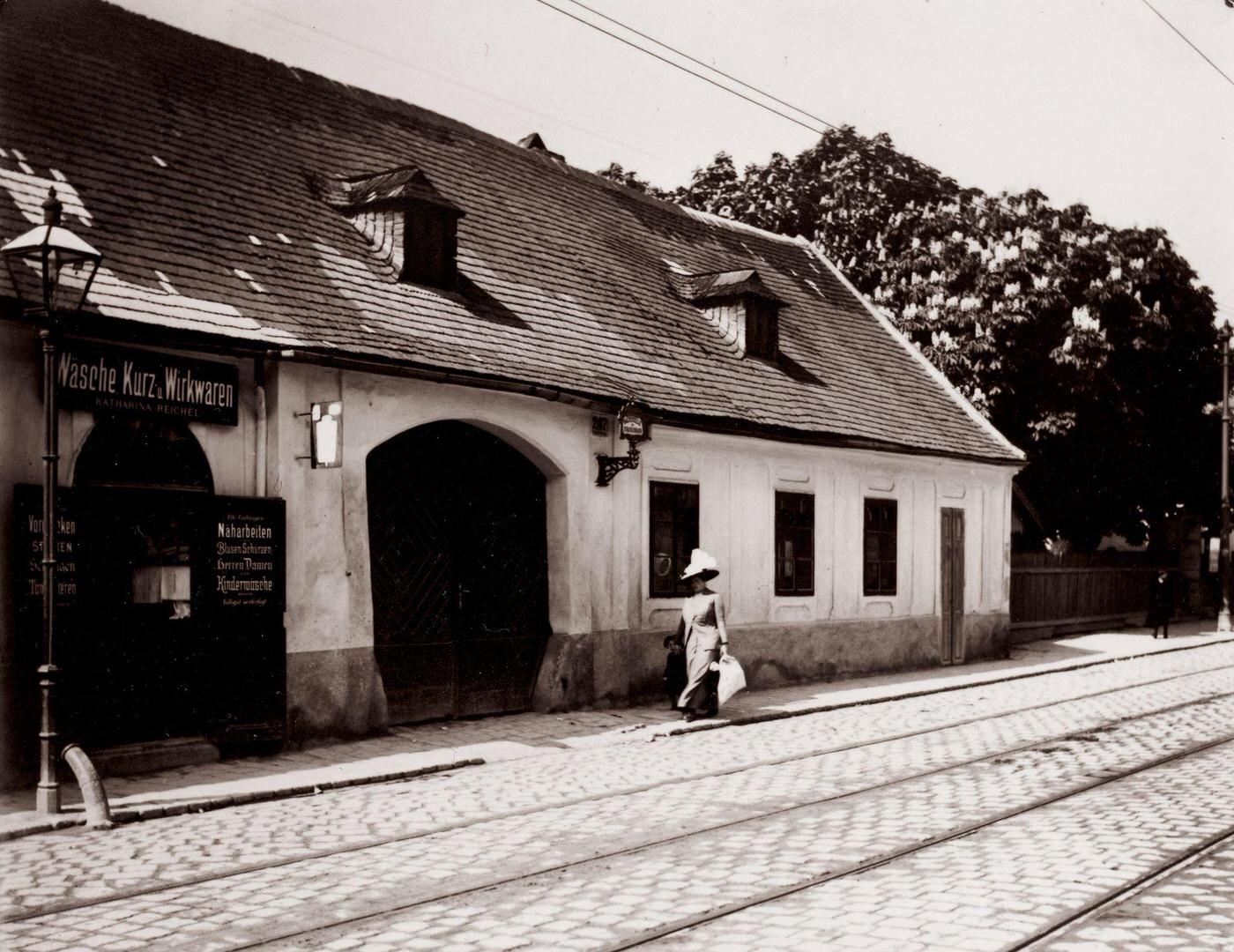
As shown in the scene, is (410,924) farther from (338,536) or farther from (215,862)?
(338,536)

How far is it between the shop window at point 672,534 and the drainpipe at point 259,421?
593 cm

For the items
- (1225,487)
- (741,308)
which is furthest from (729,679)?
(1225,487)

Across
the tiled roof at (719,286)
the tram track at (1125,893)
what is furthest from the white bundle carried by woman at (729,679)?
the tiled roof at (719,286)

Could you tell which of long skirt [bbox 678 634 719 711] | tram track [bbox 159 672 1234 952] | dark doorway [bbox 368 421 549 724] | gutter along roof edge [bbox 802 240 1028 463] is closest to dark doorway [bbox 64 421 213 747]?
dark doorway [bbox 368 421 549 724]

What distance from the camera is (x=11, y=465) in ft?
33.8

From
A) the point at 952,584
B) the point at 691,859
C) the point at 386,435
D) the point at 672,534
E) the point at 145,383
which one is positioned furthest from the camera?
the point at 952,584

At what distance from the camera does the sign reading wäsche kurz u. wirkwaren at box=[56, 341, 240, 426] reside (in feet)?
34.4

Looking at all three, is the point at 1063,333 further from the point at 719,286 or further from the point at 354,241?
the point at 354,241

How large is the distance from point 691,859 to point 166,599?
579 centimetres

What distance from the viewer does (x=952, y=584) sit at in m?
22.8

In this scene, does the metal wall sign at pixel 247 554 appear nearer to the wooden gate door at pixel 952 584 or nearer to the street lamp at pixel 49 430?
the street lamp at pixel 49 430

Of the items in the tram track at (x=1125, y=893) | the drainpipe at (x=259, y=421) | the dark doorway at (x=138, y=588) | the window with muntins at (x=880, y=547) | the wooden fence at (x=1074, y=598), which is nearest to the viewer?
the tram track at (x=1125, y=893)

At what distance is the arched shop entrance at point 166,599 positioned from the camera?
10.7 metres

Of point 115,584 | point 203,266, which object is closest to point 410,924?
point 115,584
